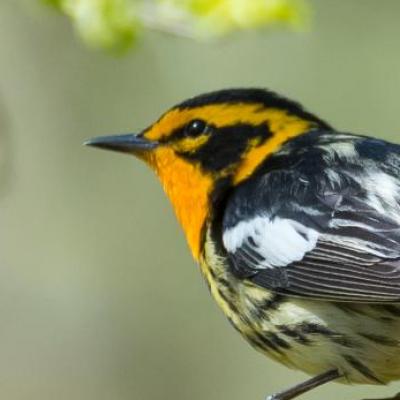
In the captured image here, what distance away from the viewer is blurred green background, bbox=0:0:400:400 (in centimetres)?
970

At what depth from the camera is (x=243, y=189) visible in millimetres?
5781

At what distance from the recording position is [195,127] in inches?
240

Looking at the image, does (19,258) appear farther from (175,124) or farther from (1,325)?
(175,124)

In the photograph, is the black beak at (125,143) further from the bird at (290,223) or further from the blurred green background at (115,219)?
the blurred green background at (115,219)

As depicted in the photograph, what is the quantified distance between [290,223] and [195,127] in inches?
30.6

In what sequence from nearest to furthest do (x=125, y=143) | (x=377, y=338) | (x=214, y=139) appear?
1. (x=377, y=338)
2. (x=214, y=139)
3. (x=125, y=143)

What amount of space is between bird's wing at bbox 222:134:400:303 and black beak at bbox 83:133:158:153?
58 cm

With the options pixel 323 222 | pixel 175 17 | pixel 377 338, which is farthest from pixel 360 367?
pixel 175 17

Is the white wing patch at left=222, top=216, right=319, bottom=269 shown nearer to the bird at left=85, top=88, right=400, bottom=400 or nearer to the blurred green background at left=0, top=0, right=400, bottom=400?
the bird at left=85, top=88, right=400, bottom=400

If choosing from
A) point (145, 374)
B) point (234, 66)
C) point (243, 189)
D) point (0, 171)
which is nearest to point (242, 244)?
point (243, 189)

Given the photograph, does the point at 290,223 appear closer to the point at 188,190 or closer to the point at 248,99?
the point at 188,190

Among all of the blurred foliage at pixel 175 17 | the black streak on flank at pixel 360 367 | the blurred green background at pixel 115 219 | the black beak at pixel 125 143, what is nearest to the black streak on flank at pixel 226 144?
the black beak at pixel 125 143

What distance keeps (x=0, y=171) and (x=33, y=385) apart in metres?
3.38

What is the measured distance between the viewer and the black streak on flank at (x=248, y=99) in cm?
607
